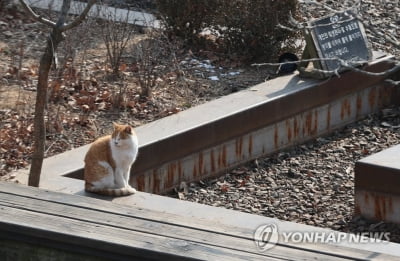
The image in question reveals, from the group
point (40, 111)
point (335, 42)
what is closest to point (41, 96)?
point (40, 111)

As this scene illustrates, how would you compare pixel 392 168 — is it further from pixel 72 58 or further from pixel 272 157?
pixel 72 58

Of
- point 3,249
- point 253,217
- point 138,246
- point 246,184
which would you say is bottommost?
point 246,184

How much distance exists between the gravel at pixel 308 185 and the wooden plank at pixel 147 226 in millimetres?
3226

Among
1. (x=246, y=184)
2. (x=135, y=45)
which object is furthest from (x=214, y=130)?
(x=135, y=45)

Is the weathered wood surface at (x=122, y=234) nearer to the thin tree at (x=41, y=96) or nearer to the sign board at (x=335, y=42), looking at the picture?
the thin tree at (x=41, y=96)

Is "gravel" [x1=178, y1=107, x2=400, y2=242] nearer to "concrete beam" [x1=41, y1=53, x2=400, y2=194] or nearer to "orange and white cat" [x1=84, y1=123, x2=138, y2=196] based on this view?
"concrete beam" [x1=41, y1=53, x2=400, y2=194]

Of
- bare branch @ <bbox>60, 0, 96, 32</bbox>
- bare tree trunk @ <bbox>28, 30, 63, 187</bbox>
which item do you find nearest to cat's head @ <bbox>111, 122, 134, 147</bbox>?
bare tree trunk @ <bbox>28, 30, 63, 187</bbox>

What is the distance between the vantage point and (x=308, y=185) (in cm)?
751

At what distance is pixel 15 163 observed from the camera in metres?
6.90

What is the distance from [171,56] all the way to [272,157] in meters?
1.81

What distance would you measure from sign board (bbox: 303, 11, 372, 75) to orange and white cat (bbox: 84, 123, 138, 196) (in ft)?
9.62

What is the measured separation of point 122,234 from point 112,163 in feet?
9.22

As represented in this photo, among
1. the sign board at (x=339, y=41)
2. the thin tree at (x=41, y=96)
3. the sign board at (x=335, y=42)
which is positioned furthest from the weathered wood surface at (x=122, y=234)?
the sign board at (x=339, y=41)

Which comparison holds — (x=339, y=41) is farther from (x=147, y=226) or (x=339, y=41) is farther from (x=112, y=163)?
(x=147, y=226)
